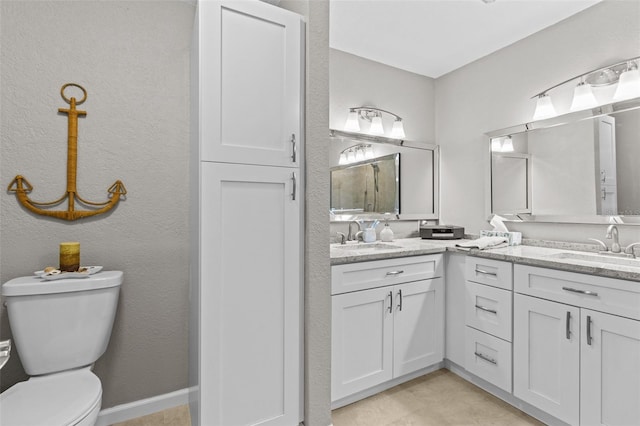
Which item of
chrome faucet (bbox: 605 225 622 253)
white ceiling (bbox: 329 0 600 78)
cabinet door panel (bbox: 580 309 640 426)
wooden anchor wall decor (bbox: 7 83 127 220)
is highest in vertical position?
white ceiling (bbox: 329 0 600 78)

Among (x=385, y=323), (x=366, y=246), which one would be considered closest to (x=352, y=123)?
(x=366, y=246)

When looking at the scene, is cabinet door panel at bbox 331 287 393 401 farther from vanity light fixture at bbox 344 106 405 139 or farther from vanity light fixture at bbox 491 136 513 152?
vanity light fixture at bbox 491 136 513 152

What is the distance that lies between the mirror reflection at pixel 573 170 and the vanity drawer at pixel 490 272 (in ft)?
2.29

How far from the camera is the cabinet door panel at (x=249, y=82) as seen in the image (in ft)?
4.58

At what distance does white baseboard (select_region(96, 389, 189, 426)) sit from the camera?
1744mm

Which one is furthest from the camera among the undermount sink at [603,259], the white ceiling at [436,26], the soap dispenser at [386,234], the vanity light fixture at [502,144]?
the soap dispenser at [386,234]

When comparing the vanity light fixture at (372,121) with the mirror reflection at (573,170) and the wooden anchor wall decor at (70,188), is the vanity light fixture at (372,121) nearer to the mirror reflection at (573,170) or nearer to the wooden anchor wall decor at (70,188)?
the mirror reflection at (573,170)

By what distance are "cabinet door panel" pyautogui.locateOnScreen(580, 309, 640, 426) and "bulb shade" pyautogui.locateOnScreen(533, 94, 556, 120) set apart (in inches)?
56.2

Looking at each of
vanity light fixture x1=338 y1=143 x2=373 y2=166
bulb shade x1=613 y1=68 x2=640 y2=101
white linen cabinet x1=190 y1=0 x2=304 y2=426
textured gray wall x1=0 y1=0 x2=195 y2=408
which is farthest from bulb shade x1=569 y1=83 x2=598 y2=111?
textured gray wall x1=0 y1=0 x2=195 y2=408

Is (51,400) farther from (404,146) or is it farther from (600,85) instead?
(600,85)

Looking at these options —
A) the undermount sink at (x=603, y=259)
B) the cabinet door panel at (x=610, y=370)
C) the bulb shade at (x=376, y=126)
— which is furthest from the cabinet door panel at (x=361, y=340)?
the bulb shade at (x=376, y=126)

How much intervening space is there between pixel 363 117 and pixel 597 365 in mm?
2180

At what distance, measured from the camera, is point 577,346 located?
1592 mm

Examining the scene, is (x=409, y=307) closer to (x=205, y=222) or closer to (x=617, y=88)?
(x=205, y=222)
